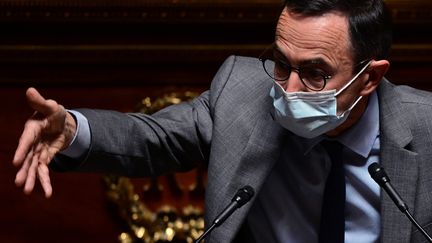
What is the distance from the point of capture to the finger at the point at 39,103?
1562 mm

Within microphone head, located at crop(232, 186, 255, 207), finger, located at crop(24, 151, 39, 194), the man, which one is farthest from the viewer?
the man

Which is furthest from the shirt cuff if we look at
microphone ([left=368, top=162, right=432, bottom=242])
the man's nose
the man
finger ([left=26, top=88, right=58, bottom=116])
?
microphone ([left=368, top=162, right=432, bottom=242])

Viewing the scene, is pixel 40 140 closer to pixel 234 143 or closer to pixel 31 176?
pixel 31 176

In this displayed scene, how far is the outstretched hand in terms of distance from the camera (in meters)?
1.55

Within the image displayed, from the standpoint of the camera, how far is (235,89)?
189 cm

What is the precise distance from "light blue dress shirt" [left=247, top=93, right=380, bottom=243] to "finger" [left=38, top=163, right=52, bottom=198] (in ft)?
1.37

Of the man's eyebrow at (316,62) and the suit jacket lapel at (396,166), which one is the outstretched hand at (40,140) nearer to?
the man's eyebrow at (316,62)

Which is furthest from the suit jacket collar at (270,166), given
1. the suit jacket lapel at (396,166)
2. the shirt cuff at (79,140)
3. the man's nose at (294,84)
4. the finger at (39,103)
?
the finger at (39,103)

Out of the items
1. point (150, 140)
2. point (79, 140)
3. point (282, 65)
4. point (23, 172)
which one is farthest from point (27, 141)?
point (282, 65)

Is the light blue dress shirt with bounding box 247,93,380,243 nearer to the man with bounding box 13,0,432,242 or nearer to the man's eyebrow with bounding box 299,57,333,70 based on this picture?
the man with bounding box 13,0,432,242

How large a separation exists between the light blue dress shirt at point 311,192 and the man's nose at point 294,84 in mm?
135

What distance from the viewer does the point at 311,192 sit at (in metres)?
1.86

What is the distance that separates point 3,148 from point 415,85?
94cm

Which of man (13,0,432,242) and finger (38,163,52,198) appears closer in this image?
finger (38,163,52,198)
